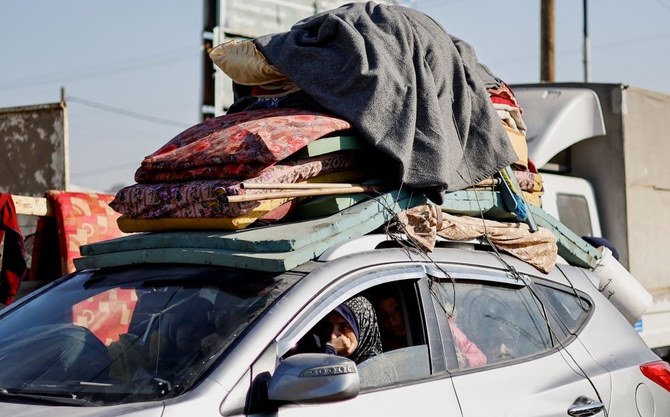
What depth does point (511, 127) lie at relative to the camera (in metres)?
5.43

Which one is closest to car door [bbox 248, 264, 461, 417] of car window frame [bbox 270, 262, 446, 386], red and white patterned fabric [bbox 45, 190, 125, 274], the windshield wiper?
car window frame [bbox 270, 262, 446, 386]

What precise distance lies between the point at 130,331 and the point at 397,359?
973 millimetres

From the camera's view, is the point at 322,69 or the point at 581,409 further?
the point at 322,69

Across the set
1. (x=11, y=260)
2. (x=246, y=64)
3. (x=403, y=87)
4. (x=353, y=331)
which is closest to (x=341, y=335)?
(x=353, y=331)

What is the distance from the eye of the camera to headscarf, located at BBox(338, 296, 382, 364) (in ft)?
12.6

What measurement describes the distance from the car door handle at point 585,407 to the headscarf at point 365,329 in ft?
2.89

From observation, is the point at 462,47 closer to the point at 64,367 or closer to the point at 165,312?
the point at 165,312

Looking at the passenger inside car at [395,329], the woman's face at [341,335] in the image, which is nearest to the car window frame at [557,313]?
the passenger inside car at [395,329]

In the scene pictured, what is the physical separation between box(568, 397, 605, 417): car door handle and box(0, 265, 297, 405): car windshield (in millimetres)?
1381

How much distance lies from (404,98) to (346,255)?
988 mm

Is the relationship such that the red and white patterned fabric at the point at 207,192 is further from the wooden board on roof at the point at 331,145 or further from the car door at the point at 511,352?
the car door at the point at 511,352

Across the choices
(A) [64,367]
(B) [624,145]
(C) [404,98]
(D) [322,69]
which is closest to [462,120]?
(C) [404,98]

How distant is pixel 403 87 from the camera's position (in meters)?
4.49

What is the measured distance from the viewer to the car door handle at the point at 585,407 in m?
4.14
